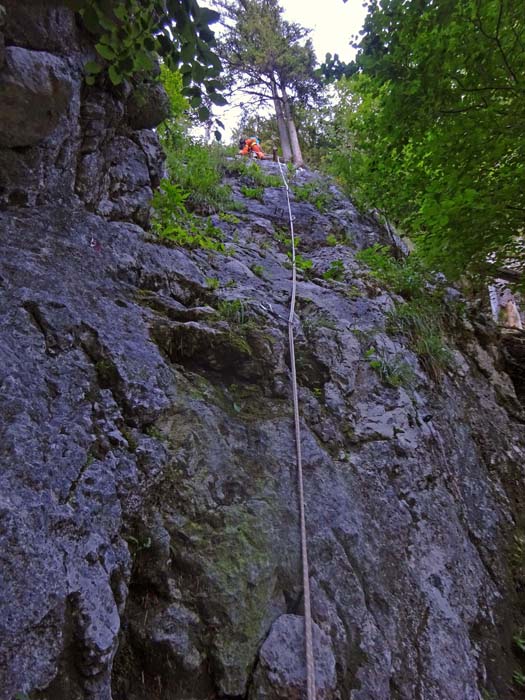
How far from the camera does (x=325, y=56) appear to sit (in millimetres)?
3330

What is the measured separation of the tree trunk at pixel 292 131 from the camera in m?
13.3

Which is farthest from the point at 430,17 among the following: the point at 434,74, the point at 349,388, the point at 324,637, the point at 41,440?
the point at 324,637

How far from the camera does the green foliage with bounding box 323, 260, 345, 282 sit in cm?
560

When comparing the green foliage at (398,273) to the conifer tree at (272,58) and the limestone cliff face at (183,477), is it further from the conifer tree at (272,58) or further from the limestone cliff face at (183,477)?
the conifer tree at (272,58)

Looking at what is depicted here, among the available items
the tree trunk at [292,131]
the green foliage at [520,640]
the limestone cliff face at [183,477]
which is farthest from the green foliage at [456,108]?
the tree trunk at [292,131]

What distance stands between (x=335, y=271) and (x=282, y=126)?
1067 cm

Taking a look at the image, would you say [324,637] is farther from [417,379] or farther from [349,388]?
[417,379]

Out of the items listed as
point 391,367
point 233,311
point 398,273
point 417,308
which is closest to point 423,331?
point 417,308

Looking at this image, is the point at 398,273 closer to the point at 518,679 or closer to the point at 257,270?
the point at 257,270

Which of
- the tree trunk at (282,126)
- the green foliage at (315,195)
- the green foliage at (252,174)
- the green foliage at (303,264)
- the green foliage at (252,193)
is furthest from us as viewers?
the tree trunk at (282,126)

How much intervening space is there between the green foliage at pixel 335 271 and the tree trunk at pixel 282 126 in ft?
29.1

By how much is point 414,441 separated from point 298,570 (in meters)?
1.81

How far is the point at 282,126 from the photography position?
46.6 feet

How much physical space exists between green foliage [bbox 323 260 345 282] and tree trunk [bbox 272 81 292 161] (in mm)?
8867
